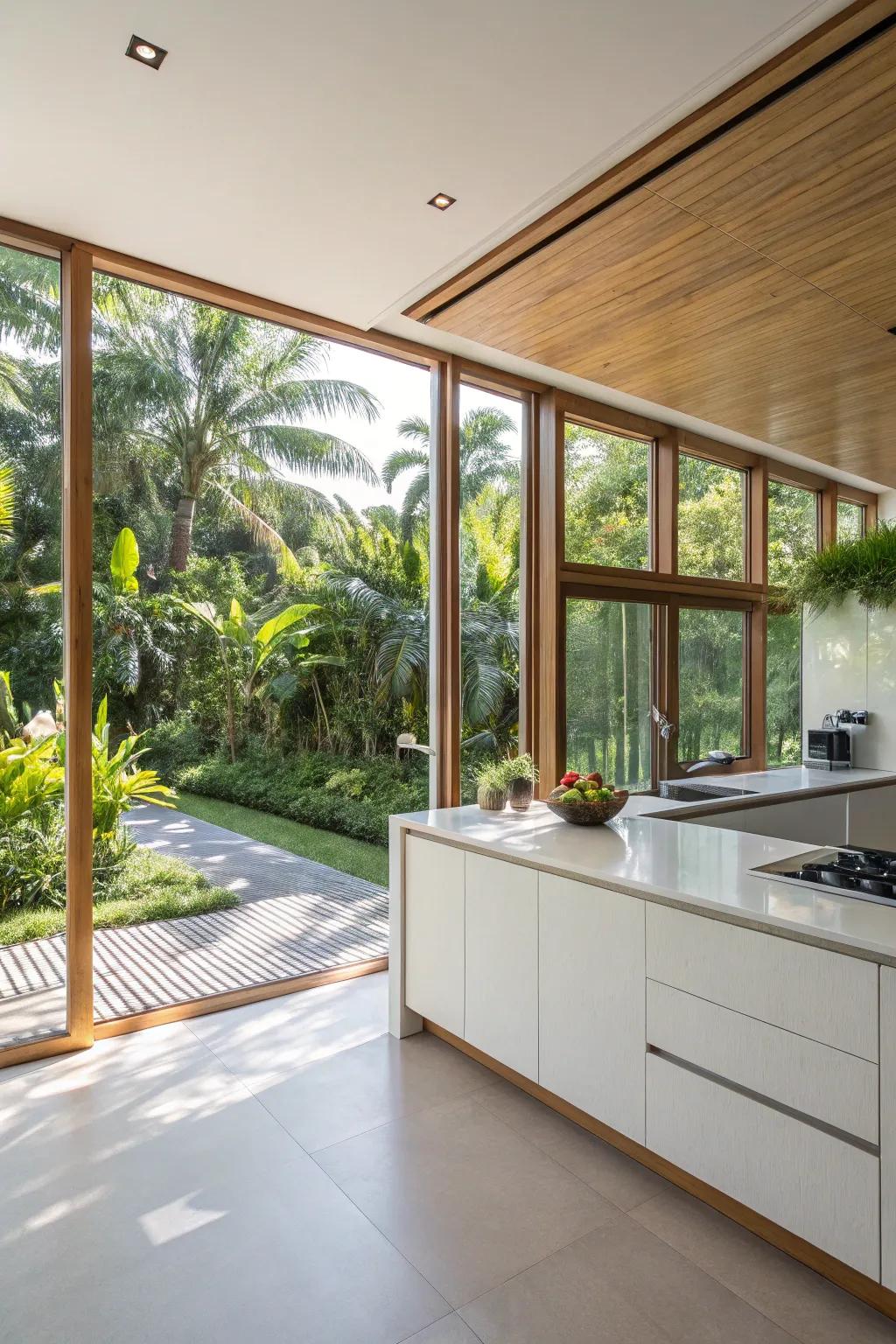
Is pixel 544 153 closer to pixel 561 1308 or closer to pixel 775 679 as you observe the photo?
pixel 561 1308

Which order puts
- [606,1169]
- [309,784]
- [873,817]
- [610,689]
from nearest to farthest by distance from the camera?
[606,1169] < [309,784] < [873,817] < [610,689]

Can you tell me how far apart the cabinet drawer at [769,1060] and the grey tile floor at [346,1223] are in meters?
0.42

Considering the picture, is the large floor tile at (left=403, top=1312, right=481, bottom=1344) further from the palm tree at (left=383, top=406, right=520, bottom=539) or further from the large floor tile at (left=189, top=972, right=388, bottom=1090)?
the palm tree at (left=383, top=406, right=520, bottom=539)

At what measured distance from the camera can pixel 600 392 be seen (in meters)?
4.05

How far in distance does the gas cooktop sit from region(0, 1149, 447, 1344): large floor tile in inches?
49.0

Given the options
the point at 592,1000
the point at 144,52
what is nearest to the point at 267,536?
the point at 144,52

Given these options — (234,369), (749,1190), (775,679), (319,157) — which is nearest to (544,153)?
(319,157)

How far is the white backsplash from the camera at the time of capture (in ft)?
14.6

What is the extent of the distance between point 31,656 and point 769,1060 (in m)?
2.59

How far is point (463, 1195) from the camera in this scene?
80.0 inches

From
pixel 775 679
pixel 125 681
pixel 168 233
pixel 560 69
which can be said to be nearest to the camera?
pixel 560 69

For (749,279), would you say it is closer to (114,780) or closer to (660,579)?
(660,579)

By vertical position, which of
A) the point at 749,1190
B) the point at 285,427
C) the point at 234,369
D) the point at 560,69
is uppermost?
the point at 560,69

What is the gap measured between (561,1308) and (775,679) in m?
4.12
